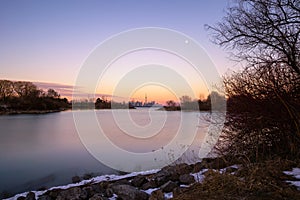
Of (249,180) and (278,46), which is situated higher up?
(278,46)

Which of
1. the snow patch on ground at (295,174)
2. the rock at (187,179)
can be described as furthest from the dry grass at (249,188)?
the rock at (187,179)

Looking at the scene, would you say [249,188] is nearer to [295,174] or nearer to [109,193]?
[295,174]

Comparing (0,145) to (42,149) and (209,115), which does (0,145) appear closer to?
(42,149)

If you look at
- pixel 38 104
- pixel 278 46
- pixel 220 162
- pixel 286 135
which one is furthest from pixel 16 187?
pixel 38 104

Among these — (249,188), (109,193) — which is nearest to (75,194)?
(109,193)

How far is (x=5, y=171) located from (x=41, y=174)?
179 cm

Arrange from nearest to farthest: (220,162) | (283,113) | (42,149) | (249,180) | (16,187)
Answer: (249,180) → (283,113) → (220,162) → (16,187) → (42,149)

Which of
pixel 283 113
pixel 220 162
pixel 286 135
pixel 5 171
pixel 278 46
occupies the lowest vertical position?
pixel 5 171

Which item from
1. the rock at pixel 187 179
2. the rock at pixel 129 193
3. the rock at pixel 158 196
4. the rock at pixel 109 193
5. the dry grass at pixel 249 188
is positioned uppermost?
the dry grass at pixel 249 188

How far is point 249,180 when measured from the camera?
398 centimetres

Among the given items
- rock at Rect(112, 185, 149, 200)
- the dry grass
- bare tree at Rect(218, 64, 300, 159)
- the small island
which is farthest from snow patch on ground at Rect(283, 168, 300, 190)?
the small island

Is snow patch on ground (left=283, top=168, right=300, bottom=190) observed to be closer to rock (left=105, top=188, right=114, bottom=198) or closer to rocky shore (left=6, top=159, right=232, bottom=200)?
rocky shore (left=6, top=159, right=232, bottom=200)

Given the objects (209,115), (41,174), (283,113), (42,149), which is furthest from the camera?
(42,149)

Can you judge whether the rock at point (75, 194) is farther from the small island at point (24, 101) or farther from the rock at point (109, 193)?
the small island at point (24, 101)
